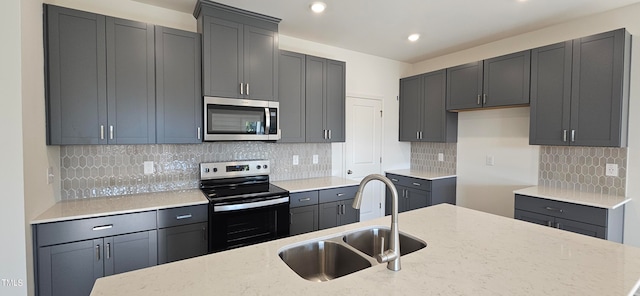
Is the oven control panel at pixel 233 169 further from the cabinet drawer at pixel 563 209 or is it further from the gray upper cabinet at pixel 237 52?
the cabinet drawer at pixel 563 209

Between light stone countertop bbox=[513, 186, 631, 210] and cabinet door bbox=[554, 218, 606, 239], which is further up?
light stone countertop bbox=[513, 186, 631, 210]

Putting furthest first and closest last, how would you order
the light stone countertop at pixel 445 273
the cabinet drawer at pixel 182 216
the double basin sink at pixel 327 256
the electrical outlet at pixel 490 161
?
the electrical outlet at pixel 490 161, the cabinet drawer at pixel 182 216, the double basin sink at pixel 327 256, the light stone countertop at pixel 445 273

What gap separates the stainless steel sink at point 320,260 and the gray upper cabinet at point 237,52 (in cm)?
180

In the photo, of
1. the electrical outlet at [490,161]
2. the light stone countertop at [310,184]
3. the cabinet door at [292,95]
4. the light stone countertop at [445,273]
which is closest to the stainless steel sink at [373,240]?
the light stone countertop at [445,273]

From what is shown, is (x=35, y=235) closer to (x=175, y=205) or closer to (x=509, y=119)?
(x=175, y=205)

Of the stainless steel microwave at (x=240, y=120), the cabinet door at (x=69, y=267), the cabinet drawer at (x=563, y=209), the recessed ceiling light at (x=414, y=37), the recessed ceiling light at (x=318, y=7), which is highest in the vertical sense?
the recessed ceiling light at (x=414, y=37)

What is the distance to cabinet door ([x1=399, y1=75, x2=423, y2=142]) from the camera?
4273mm

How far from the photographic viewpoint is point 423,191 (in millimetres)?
3885

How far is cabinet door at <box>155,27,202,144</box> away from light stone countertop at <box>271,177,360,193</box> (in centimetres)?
102

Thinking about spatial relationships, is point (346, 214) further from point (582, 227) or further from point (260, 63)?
point (582, 227)

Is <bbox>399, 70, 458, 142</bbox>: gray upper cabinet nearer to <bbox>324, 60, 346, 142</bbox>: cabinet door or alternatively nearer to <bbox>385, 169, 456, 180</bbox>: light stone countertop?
<bbox>385, 169, 456, 180</bbox>: light stone countertop

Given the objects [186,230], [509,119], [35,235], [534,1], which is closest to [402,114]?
[509,119]

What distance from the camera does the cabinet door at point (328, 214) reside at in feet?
10.1

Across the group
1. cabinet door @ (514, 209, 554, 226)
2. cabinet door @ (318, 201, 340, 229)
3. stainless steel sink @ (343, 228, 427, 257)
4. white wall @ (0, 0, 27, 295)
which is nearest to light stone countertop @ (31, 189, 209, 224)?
white wall @ (0, 0, 27, 295)
